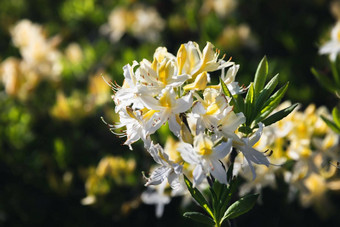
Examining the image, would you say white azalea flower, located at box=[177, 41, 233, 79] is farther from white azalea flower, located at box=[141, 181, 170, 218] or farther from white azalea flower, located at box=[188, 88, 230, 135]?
white azalea flower, located at box=[141, 181, 170, 218]

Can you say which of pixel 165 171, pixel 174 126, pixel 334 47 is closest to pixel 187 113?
pixel 174 126

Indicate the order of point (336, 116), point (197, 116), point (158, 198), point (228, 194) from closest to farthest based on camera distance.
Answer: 1. point (197, 116)
2. point (228, 194)
3. point (336, 116)
4. point (158, 198)

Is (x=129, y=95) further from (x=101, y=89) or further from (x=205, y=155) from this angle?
(x=101, y=89)

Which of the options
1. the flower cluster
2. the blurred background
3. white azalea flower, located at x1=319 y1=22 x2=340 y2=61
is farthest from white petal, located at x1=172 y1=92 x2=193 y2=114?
white azalea flower, located at x1=319 y1=22 x2=340 y2=61

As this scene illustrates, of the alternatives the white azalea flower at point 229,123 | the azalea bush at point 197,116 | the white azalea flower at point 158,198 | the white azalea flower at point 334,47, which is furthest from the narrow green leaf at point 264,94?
the white azalea flower at point 334,47

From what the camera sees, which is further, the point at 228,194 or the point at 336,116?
the point at 336,116

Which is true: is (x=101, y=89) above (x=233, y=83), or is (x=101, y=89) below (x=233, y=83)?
above
